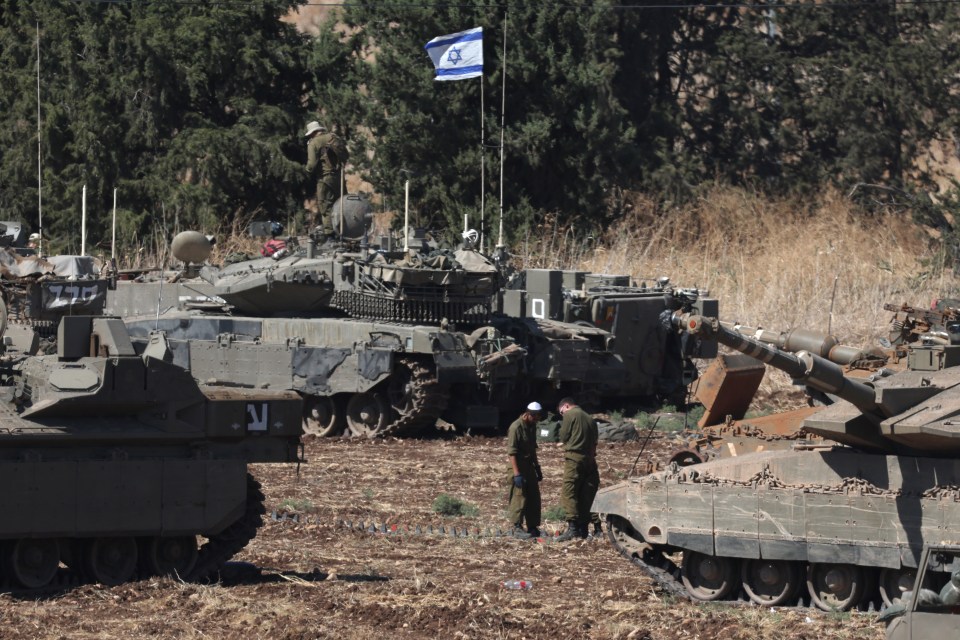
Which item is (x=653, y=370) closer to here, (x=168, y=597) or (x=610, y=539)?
(x=610, y=539)

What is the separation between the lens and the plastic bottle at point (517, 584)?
12.1m

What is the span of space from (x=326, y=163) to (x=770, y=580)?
44.3 feet

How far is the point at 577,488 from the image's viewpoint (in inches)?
572

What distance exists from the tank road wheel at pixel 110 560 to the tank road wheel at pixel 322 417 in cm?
976

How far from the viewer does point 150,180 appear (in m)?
37.3

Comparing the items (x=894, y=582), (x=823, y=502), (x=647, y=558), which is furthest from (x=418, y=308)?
(x=894, y=582)

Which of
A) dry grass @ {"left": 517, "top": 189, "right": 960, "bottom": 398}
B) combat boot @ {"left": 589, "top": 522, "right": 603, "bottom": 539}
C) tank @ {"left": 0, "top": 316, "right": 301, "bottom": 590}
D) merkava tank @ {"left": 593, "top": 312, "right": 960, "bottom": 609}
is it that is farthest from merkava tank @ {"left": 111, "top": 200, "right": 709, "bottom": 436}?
merkava tank @ {"left": 593, "top": 312, "right": 960, "bottom": 609}

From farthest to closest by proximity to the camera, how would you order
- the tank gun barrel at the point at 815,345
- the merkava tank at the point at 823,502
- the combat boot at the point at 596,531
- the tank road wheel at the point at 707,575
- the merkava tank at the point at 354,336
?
the merkava tank at the point at 354,336 → the tank gun barrel at the point at 815,345 → the combat boot at the point at 596,531 → the tank road wheel at the point at 707,575 → the merkava tank at the point at 823,502

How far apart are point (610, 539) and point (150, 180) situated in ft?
87.8

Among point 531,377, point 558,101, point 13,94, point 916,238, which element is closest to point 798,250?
point 916,238

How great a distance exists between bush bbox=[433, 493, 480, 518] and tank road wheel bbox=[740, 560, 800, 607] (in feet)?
13.9

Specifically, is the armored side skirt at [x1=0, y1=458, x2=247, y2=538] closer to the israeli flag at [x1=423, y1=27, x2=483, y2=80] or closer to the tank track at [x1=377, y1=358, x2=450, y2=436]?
the tank track at [x1=377, y1=358, x2=450, y2=436]

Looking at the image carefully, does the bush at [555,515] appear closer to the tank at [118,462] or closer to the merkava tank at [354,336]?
the tank at [118,462]

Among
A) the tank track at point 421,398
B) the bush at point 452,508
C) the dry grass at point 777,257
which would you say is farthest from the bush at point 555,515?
the dry grass at point 777,257
